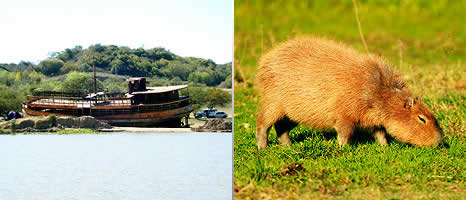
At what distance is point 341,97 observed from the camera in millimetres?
3537

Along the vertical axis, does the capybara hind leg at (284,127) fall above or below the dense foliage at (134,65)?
below

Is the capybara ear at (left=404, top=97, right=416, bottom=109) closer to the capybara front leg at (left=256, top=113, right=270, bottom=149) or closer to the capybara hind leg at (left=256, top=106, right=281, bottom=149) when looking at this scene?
the capybara hind leg at (left=256, top=106, right=281, bottom=149)

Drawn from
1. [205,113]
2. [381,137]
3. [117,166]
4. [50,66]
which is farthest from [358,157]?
[50,66]

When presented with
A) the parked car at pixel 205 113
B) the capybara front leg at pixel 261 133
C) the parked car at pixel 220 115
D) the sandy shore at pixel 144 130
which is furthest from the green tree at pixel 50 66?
the capybara front leg at pixel 261 133

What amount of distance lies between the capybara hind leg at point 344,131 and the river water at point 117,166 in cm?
114

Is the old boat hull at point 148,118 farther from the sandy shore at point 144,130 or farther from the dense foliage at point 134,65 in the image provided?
the dense foliage at point 134,65

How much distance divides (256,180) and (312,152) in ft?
1.95

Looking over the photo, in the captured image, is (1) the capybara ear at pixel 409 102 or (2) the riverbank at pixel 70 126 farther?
(2) the riverbank at pixel 70 126

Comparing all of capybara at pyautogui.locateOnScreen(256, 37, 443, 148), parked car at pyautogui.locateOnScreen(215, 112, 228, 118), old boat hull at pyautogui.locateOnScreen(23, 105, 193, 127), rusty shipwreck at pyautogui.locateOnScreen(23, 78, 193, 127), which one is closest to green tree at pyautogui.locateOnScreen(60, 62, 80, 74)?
rusty shipwreck at pyautogui.locateOnScreen(23, 78, 193, 127)

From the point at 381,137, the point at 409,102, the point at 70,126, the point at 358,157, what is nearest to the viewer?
the point at 358,157

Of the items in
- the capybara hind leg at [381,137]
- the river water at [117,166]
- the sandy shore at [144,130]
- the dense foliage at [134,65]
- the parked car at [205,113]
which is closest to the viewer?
the capybara hind leg at [381,137]

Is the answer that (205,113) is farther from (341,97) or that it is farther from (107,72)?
(341,97)

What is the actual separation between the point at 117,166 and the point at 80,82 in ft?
7.01

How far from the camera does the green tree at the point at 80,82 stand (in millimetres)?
6906
